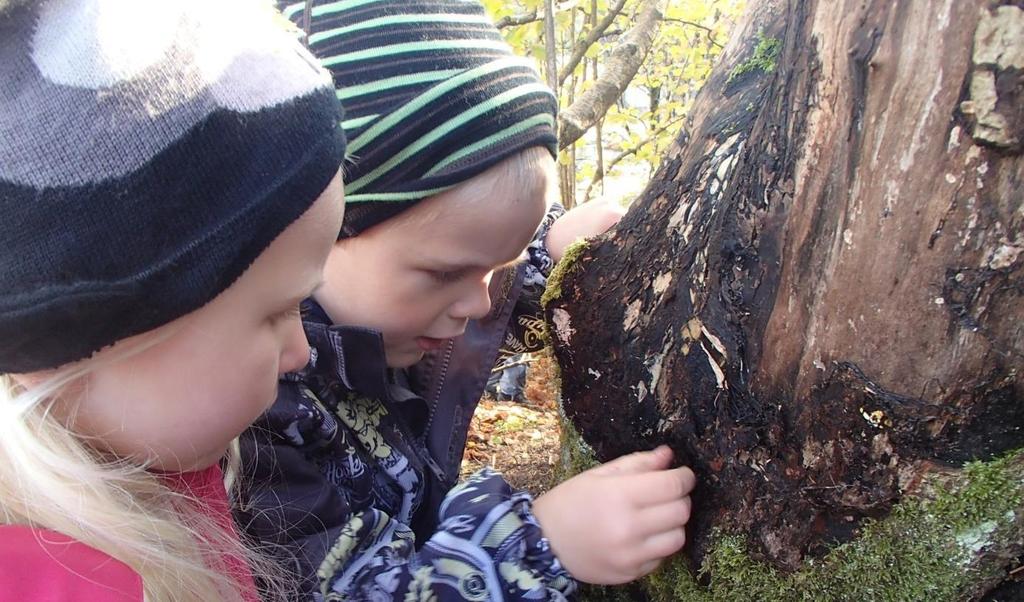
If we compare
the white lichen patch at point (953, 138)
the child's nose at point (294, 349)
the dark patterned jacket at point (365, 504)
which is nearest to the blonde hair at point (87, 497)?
the child's nose at point (294, 349)

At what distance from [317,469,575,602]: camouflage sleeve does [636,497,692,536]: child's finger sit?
9.4 inches

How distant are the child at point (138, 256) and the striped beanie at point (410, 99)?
1.55 feet

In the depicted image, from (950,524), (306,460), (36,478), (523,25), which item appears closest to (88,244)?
(36,478)

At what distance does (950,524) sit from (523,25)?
3521 millimetres

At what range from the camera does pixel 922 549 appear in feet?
3.40

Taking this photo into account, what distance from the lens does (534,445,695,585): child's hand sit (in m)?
1.30

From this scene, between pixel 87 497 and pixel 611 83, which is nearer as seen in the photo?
pixel 87 497

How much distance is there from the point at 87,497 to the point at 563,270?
1.07 metres

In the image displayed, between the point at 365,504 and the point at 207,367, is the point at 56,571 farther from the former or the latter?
the point at 365,504

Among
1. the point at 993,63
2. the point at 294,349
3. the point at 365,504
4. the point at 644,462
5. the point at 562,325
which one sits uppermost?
the point at 993,63

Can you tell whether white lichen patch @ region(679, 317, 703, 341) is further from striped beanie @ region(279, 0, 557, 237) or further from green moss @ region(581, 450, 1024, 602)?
striped beanie @ region(279, 0, 557, 237)

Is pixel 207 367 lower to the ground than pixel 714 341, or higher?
higher

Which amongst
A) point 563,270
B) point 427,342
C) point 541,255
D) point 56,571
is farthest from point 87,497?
point 541,255

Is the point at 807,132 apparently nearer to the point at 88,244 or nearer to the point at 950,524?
the point at 950,524
